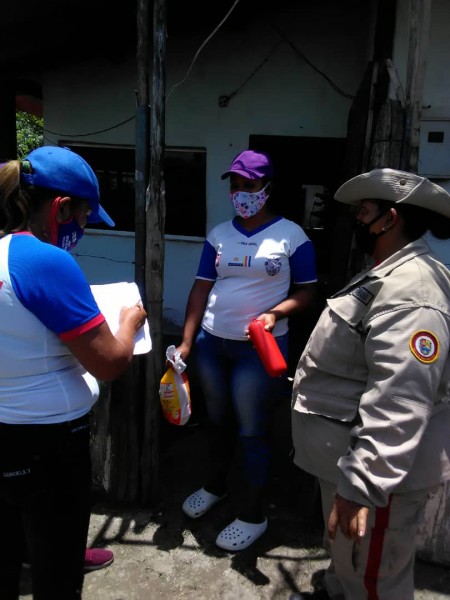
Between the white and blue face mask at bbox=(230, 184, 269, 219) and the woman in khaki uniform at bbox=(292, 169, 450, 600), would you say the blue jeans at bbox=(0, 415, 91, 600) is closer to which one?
the woman in khaki uniform at bbox=(292, 169, 450, 600)

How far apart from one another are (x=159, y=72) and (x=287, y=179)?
9.09 ft

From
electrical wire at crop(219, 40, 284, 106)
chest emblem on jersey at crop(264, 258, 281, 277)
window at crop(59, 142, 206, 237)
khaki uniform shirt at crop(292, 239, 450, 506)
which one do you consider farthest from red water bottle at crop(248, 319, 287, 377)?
electrical wire at crop(219, 40, 284, 106)

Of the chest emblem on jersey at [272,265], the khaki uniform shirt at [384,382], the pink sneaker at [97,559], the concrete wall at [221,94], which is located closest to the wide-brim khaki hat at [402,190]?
the khaki uniform shirt at [384,382]

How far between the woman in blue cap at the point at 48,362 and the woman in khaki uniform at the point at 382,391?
724 millimetres

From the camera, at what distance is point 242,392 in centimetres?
247

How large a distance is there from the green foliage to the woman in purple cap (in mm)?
13871

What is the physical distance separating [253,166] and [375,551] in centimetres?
183

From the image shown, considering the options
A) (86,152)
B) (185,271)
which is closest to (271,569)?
(185,271)

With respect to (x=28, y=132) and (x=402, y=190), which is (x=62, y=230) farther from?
(x=28, y=132)

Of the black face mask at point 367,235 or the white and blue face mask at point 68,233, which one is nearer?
the white and blue face mask at point 68,233

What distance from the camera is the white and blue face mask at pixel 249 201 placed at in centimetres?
254

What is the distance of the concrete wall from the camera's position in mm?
4590

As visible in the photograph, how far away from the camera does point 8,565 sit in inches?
62.8

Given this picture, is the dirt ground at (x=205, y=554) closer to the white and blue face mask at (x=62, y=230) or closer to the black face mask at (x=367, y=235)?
the black face mask at (x=367, y=235)
